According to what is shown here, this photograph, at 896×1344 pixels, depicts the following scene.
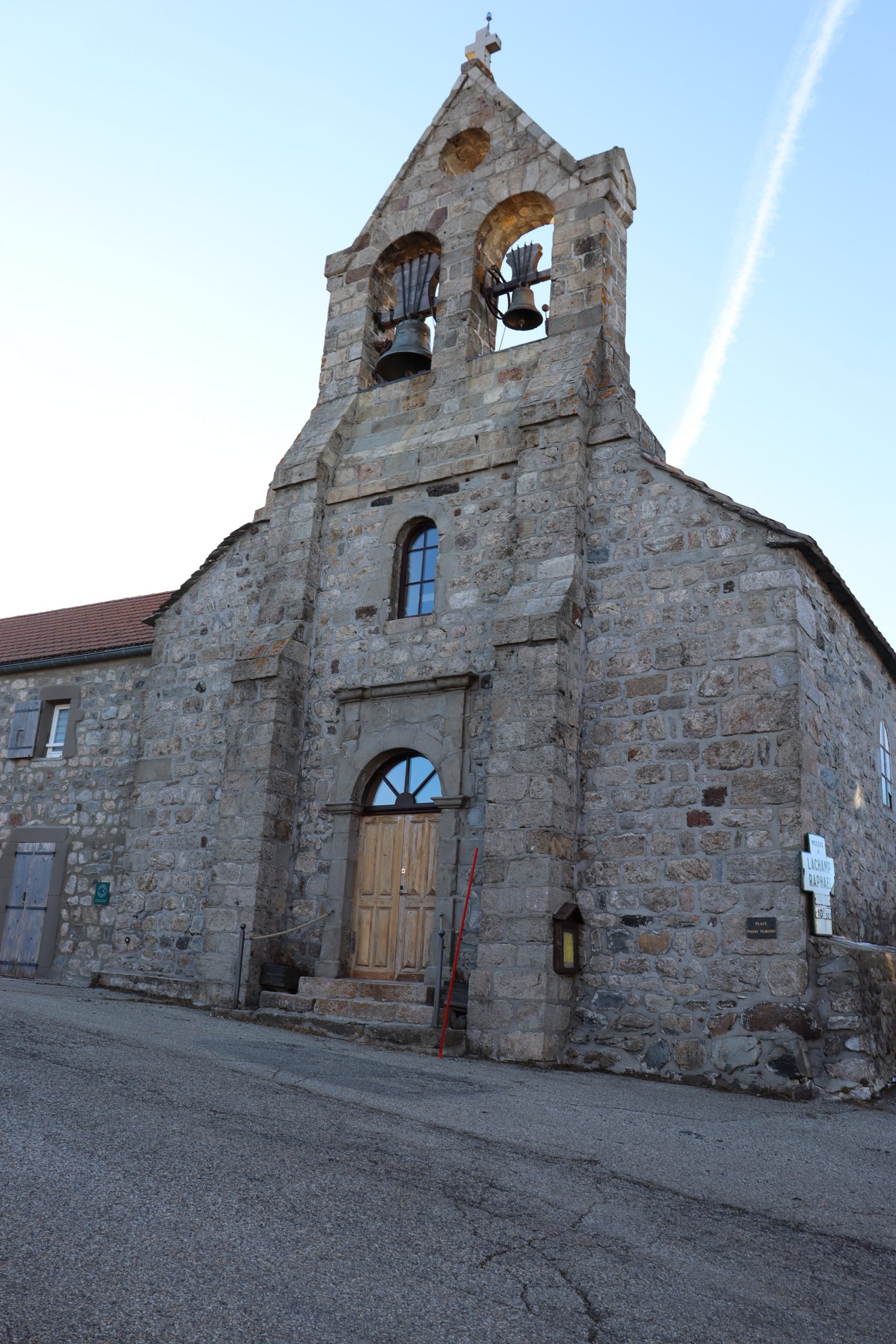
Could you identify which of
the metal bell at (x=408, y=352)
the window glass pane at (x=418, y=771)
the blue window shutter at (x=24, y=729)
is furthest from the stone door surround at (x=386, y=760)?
the blue window shutter at (x=24, y=729)

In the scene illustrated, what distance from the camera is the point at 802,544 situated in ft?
27.8

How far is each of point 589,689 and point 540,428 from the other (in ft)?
8.92

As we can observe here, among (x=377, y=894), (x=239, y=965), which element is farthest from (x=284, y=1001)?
(x=377, y=894)

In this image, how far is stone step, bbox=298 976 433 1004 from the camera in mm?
8898

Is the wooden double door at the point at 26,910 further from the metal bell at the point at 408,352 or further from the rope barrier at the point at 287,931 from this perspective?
the metal bell at the point at 408,352

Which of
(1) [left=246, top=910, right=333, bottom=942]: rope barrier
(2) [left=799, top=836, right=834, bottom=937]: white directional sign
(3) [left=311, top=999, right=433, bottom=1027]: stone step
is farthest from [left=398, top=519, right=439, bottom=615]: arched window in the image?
(2) [left=799, top=836, right=834, bottom=937]: white directional sign

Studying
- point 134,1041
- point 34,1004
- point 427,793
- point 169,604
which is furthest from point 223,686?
point 134,1041

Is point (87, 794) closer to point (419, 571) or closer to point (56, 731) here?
point (56, 731)

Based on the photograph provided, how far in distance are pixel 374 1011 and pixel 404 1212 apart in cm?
518

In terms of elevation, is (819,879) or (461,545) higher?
(461,545)

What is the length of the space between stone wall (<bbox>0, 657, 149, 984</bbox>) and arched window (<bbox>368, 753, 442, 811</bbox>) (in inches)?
142

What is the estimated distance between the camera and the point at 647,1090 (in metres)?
7.23

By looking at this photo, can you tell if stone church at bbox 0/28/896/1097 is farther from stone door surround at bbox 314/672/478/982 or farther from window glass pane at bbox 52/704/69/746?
window glass pane at bbox 52/704/69/746

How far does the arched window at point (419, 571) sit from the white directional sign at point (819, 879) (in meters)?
4.44
